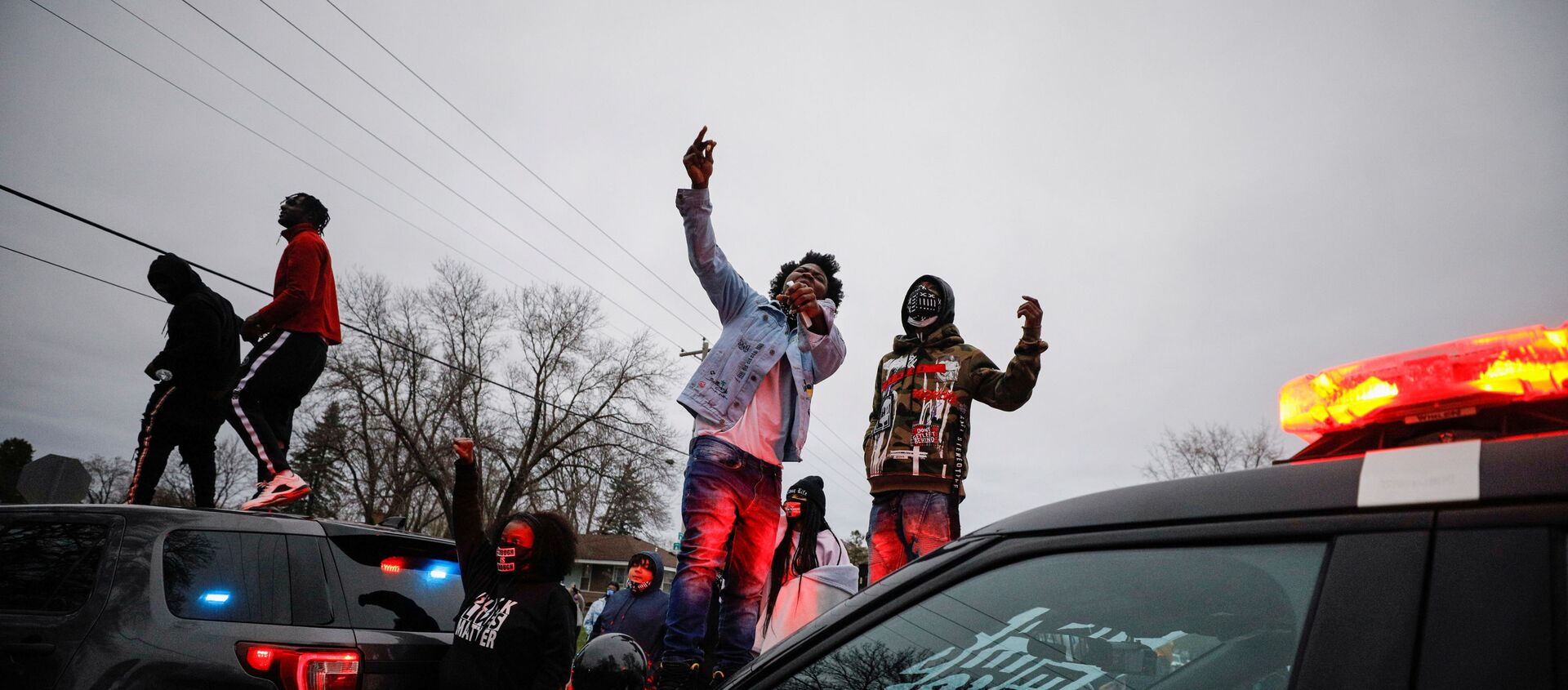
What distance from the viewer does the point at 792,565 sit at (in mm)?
5152

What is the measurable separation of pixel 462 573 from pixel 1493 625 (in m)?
3.89

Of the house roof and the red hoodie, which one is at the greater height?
the house roof

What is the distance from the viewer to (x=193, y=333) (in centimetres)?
505

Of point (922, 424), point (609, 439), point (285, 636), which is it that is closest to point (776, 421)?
point (922, 424)

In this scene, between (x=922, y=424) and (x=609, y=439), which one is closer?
(x=922, y=424)

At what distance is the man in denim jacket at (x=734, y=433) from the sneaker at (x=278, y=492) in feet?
7.96

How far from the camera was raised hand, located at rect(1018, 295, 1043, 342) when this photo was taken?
3.72 metres

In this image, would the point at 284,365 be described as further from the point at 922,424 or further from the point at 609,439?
the point at 609,439

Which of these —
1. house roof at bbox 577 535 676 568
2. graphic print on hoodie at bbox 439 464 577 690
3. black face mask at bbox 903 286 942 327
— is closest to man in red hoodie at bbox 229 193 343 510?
graphic print on hoodie at bbox 439 464 577 690

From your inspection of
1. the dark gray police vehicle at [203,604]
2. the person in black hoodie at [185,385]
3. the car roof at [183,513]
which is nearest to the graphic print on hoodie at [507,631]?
the dark gray police vehicle at [203,604]

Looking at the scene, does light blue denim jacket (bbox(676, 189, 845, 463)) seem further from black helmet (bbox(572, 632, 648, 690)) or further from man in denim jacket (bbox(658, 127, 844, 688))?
black helmet (bbox(572, 632, 648, 690))

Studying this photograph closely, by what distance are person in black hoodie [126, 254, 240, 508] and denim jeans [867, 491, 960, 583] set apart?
3846 mm

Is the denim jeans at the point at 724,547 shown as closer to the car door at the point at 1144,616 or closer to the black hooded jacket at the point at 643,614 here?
the car door at the point at 1144,616

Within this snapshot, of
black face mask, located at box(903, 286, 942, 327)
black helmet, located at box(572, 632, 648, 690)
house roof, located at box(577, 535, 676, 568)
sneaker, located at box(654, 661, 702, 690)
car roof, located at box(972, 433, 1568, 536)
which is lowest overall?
sneaker, located at box(654, 661, 702, 690)
